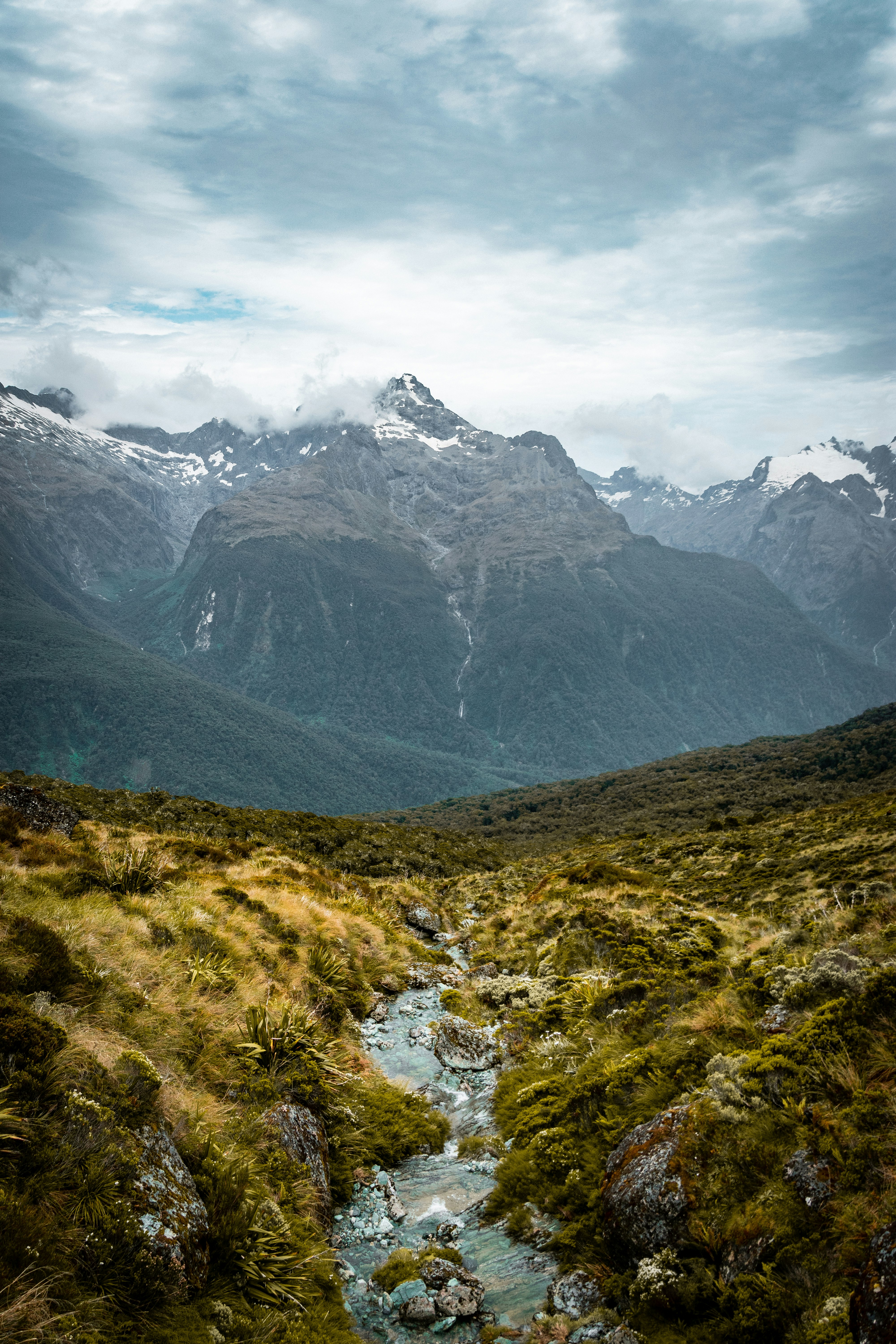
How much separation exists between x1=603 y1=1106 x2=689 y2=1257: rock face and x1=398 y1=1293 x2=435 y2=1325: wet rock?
217 centimetres

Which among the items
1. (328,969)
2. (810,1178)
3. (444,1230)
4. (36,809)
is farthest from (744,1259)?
(36,809)

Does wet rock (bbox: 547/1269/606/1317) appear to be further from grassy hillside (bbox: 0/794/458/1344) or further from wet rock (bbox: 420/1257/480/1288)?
grassy hillside (bbox: 0/794/458/1344)

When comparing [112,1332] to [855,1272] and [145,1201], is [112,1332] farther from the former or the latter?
[855,1272]

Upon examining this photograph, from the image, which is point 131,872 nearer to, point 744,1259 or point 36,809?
point 36,809

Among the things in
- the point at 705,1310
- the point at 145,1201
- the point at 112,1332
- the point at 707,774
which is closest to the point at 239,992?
the point at 145,1201

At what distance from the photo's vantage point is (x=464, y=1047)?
14.6 meters

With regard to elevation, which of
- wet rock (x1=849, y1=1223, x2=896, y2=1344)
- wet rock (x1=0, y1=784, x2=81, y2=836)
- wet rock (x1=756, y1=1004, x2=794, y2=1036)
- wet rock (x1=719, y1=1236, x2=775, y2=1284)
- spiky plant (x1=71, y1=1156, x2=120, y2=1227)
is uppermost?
wet rock (x1=0, y1=784, x2=81, y2=836)

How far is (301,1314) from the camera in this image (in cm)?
721

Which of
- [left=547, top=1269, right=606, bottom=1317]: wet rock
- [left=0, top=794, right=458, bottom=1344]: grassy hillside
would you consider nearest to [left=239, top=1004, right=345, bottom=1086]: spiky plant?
[left=0, top=794, right=458, bottom=1344]: grassy hillside

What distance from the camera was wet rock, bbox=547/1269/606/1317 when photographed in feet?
24.7

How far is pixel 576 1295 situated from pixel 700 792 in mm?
118667

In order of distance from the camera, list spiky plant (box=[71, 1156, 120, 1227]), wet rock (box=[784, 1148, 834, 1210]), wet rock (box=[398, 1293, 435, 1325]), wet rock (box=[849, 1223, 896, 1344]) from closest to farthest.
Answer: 1. wet rock (box=[849, 1223, 896, 1344])
2. spiky plant (box=[71, 1156, 120, 1227])
3. wet rock (box=[784, 1148, 834, 1210])
4. wet rock (box=[398, 1293, 435, 1325])

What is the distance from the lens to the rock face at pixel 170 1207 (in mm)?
6648

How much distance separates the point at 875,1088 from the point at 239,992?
9.12m
